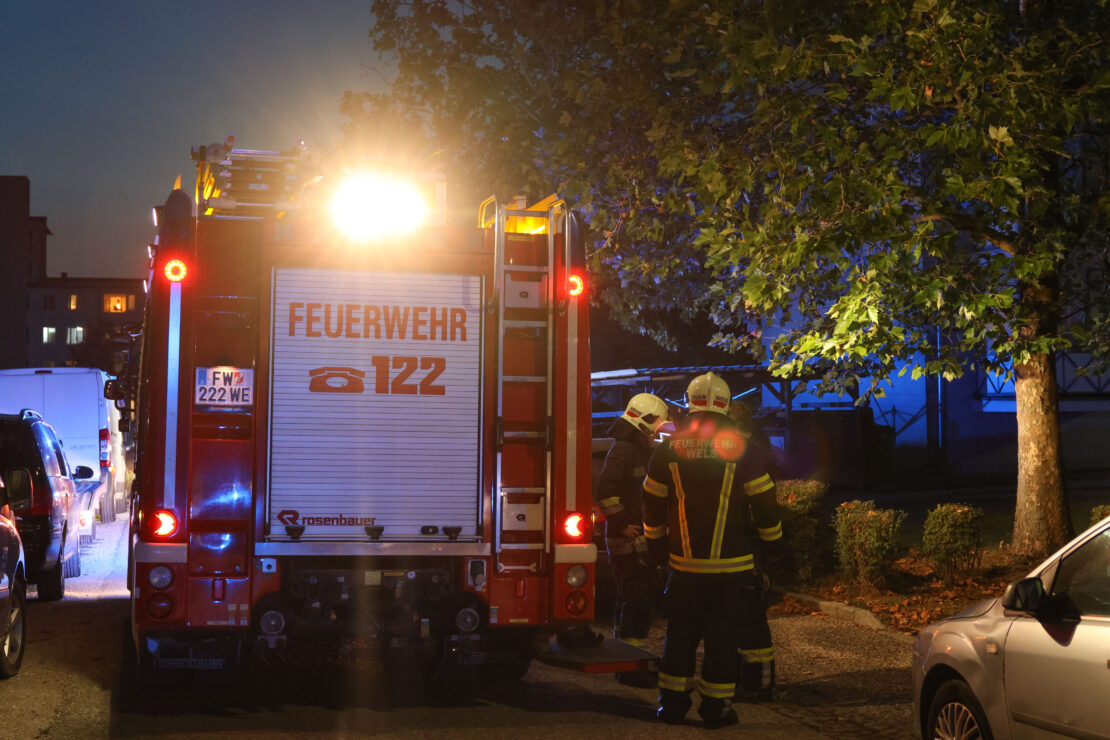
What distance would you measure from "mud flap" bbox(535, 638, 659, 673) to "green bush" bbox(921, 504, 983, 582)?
4.89 meters

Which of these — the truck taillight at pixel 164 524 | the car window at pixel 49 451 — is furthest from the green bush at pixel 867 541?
the car window at pixel 49 451

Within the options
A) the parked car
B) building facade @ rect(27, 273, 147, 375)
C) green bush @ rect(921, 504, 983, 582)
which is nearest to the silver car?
the parked car

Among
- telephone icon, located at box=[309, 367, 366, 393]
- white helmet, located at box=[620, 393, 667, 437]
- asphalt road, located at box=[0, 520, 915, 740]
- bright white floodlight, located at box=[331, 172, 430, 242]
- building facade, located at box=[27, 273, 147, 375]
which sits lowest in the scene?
asphalt road, located at box=[0, 520, 915, 740]

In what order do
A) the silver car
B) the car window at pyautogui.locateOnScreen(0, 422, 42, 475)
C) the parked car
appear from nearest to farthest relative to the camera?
the silver car → the parked car → the car window at pyautogui.locateOnScreen(0, 422, 42, 475)

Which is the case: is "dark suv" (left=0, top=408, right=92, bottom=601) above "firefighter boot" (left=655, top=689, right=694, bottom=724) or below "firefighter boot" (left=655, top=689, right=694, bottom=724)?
above

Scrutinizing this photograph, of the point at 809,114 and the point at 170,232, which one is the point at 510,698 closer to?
the point at 170,232

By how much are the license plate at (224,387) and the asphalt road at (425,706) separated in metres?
1.77

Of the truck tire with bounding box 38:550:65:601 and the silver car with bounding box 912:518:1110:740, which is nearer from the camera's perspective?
the silver car with bounding box 912:518:1110:740

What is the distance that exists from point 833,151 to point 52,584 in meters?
8.30

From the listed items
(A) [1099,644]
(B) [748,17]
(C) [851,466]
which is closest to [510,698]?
(A) [1099,644]

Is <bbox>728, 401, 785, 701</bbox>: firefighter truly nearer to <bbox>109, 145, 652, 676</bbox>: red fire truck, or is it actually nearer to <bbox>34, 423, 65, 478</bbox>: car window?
<bbox>109, 145, 652, 676</bbox>: red fire truck

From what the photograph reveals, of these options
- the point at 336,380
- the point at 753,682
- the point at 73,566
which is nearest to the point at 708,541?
the point at 753,682

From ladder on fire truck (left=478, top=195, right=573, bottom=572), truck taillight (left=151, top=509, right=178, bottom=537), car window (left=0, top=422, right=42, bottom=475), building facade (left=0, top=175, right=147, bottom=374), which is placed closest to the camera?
truck taillight (left=151, top=509, right=178, bottom=537)

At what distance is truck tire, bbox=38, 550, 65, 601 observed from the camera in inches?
471
